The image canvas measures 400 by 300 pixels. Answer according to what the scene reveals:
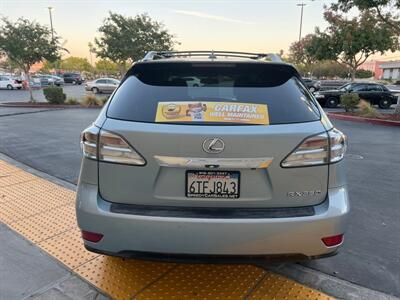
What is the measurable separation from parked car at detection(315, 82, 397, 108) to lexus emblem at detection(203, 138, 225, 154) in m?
17.9

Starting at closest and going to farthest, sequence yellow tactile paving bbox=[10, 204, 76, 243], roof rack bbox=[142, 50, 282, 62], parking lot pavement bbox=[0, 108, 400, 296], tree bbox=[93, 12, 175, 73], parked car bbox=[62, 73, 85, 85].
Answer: parking lot pavement bbox=[0, 108, 400, 296] → roof rack bbox=[142, 50, 282, 62] → yellow tactile paving bbox=[10, 204, 76, 243] → tree bbox=[93, 12, 175, 73] → parked car bbox=[62, 73, 85, 85]

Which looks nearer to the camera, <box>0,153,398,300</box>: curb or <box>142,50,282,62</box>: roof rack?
<box>0,153,398,300</box>: curb

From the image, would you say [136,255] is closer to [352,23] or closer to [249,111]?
[249,111]

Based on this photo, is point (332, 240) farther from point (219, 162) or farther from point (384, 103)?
point (384, 103)

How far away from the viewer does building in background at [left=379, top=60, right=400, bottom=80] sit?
77.6m

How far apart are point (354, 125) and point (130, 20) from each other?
20.5 metres

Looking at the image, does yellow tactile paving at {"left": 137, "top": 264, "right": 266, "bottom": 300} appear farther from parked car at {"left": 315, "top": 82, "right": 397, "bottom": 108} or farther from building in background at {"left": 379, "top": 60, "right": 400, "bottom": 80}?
building in background at {"left": 379, "top": 60, "right": 400, "bottom": 80}

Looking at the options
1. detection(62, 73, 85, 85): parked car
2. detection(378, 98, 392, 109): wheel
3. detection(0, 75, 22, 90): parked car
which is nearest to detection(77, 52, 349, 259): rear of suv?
detection(378, 98, 392, 109): wheel

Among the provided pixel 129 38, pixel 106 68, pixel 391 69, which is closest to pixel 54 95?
pixel 129 38

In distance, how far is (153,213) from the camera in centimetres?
216

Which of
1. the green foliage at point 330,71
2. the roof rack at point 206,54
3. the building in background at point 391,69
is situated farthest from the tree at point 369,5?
the building in background at point 391,69

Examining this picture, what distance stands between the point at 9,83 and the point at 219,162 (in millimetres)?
39957

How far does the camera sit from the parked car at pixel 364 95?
1880 centimetres

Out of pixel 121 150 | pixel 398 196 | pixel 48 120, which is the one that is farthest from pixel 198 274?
pixel 48 120
